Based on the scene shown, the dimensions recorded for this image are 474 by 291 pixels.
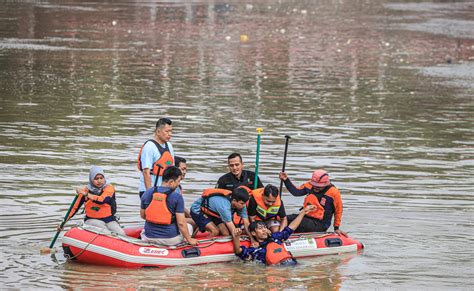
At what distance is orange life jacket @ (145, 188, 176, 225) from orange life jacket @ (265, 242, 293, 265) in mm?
1200

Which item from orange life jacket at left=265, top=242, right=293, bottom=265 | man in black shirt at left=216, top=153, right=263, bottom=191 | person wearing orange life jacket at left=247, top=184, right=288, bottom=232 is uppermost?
man in black shirt at left=216, top=153, right=263, bottom=191

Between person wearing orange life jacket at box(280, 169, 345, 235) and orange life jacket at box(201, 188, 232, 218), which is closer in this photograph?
orange life jacket at box(201, 188, 232, 218)

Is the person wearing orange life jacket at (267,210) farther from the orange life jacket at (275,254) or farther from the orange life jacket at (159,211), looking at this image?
the orange life jacket at (159,211)

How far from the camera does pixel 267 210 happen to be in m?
13.3

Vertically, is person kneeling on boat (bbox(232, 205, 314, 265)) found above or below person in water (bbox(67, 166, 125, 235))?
below

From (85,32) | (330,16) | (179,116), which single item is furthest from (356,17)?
(179,116)

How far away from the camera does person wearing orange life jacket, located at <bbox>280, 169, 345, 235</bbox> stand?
1367cm

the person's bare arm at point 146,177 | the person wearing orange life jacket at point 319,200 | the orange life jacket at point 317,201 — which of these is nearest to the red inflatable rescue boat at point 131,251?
the person's bare arm at point 146,177

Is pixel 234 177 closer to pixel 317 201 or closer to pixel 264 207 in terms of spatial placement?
pixel 264 207

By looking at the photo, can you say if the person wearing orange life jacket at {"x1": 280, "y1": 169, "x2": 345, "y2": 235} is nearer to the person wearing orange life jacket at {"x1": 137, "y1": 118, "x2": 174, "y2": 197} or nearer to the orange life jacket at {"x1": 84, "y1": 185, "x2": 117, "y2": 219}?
the person wearing orange life jacket at {"x1": 137, "y1": 118, "x2": 174, "y2": 197}

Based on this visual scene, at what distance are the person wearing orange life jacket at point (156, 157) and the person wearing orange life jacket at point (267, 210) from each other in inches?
42.9

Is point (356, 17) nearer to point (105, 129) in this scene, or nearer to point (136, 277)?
point (105, 129)

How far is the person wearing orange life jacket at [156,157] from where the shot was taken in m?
13.1

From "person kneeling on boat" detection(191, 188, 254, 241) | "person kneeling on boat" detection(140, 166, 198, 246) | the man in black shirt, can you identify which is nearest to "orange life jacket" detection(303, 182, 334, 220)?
the man in black shirt
